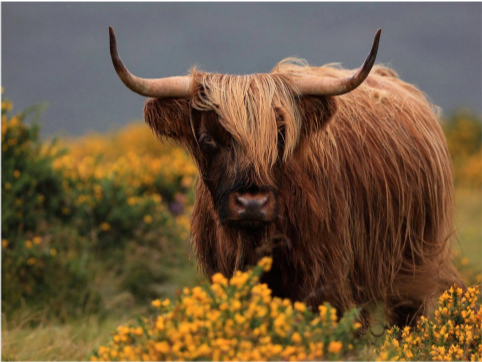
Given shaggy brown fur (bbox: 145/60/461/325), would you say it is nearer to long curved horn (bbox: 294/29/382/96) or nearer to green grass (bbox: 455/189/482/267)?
long curved horn (bbox: 294/29/382/96)

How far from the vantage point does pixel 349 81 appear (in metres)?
3.63

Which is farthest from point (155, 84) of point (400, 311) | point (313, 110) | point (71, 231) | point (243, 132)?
point (71, 231)

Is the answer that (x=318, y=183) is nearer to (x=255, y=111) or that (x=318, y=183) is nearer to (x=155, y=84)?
(x=255, y=111)

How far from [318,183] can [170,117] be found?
0.91 metres

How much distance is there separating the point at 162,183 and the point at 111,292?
8.30ft

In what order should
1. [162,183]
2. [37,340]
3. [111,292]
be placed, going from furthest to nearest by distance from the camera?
1. [162,183]
2. [111,292]
3. [37,340]

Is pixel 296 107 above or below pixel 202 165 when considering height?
above

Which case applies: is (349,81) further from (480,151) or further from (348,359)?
(480,151)

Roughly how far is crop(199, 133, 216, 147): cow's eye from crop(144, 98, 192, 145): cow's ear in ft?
0.46

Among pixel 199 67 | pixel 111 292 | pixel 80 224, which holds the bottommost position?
pixel 111 292

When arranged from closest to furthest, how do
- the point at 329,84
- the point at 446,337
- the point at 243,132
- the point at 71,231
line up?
the point at 446,337 < the point at 243,132 < the point at 329,84 < the point at 71,231

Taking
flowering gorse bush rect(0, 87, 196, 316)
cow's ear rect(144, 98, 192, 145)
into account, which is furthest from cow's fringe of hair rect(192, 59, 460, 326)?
flowering gorse bush rect(0, 87, 196, 316)

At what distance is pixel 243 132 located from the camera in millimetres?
3609

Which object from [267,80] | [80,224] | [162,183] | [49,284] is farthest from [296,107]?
[162,183]
